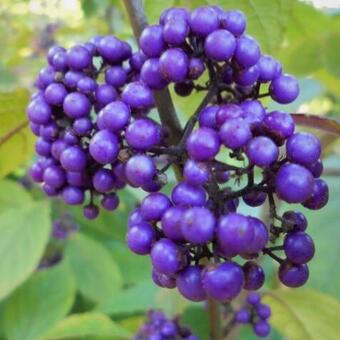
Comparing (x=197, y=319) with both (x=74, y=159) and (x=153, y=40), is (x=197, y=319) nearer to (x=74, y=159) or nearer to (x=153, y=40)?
(x=74, y=159)

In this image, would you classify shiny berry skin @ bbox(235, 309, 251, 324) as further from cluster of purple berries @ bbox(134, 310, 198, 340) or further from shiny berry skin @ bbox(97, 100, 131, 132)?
shiny berry skin @ bbox(97, 100, 131, 132)

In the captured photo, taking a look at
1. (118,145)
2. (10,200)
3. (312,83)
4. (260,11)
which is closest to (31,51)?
(10,200)

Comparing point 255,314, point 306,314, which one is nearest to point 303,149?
point 306,314

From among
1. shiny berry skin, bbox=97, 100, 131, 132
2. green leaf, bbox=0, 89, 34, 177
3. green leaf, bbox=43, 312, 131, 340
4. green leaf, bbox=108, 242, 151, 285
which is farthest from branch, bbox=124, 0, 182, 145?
green leaf, bbox=108, 242, 151, 285

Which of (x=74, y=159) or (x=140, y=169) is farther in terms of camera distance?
(x=74, y=159)

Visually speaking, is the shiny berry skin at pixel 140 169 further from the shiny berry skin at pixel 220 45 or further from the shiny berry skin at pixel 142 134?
the shiny berry skin at pixel 220 45

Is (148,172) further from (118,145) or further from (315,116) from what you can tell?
(315,116)

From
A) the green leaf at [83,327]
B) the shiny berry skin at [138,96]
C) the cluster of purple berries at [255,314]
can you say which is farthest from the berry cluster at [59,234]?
the shiny berry skin at [138,96]
